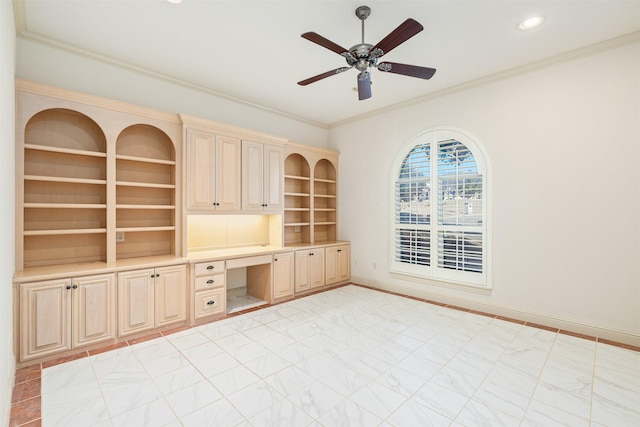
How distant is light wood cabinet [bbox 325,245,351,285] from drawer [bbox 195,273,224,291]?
1.99m

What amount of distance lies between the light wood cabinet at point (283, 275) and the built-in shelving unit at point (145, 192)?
4.81 ft

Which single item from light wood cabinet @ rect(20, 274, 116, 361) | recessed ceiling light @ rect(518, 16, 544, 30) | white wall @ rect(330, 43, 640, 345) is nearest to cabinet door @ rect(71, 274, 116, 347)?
light wood cabinet @ rect(20, 274, 116, 361)

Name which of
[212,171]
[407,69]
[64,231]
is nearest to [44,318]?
[64,231]

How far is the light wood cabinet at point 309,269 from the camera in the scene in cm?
484

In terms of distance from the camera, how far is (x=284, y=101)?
191 inches

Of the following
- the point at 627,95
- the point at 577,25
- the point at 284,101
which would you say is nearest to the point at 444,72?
the point at 577,25

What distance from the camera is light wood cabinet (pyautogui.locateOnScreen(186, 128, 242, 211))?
384 cm

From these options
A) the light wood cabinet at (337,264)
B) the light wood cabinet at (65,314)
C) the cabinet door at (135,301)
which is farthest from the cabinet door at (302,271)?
the light wood cabinet at (65,314)

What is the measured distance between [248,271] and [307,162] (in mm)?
2176

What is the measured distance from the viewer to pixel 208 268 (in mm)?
3748

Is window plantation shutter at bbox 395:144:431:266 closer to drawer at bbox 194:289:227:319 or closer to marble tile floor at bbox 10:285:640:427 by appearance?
marble tile floor at bbox 10:285:640:427

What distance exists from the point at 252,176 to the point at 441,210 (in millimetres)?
2856

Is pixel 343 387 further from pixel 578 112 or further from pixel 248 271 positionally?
pixel 578 112

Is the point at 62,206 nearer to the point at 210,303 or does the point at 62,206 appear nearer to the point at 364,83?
the point at 210,303
